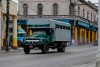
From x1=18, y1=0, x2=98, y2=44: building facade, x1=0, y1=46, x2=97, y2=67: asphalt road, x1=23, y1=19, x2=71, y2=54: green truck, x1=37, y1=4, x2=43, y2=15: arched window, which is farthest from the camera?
x1=37, y1=4, x2=43, y2=15: arched window

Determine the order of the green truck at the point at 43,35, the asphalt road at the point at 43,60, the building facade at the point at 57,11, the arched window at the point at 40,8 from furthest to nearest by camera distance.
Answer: the arched window at the point at 40,8 → the building facade at the point at 57,11 → the green truck at the point at 43,35 → the asphalt road at the point at 43,60

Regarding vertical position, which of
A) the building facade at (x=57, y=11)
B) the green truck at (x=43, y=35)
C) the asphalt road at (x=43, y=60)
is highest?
the building facade at (x=57, y=11)

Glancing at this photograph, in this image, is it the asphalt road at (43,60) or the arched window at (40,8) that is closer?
the asphalt road at (43,60)

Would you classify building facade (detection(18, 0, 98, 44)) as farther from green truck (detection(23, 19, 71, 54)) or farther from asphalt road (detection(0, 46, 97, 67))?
asphalt road (detection(0, 46, 97, 67))

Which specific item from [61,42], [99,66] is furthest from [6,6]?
[99,66]

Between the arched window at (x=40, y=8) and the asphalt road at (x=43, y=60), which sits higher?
the arched window at (x=40, y=8)

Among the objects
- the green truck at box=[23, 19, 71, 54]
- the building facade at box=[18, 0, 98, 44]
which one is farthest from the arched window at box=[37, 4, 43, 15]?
the green truck at box=[23, 19, 71, 54]

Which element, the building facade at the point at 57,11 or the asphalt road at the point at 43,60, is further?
the building facade at the point at 57,11

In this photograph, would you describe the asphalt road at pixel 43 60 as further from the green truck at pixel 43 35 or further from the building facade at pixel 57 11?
the building facade at pixel 57 11

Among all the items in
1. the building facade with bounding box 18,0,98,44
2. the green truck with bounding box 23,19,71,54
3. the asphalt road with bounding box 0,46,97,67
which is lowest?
the asphalt road with bounding box 0,46,97,67

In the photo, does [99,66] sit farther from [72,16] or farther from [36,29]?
[72,16]

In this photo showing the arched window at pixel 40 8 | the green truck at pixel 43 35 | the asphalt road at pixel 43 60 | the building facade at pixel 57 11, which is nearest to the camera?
the asphalt road at pixel 43 60

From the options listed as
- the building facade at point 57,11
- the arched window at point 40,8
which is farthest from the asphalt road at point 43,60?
the arched window at point 40,8

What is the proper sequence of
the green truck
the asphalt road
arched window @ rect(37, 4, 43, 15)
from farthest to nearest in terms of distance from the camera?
arched window @ rect(37, 4, 43, 15) < the green truck < the asphalt road
